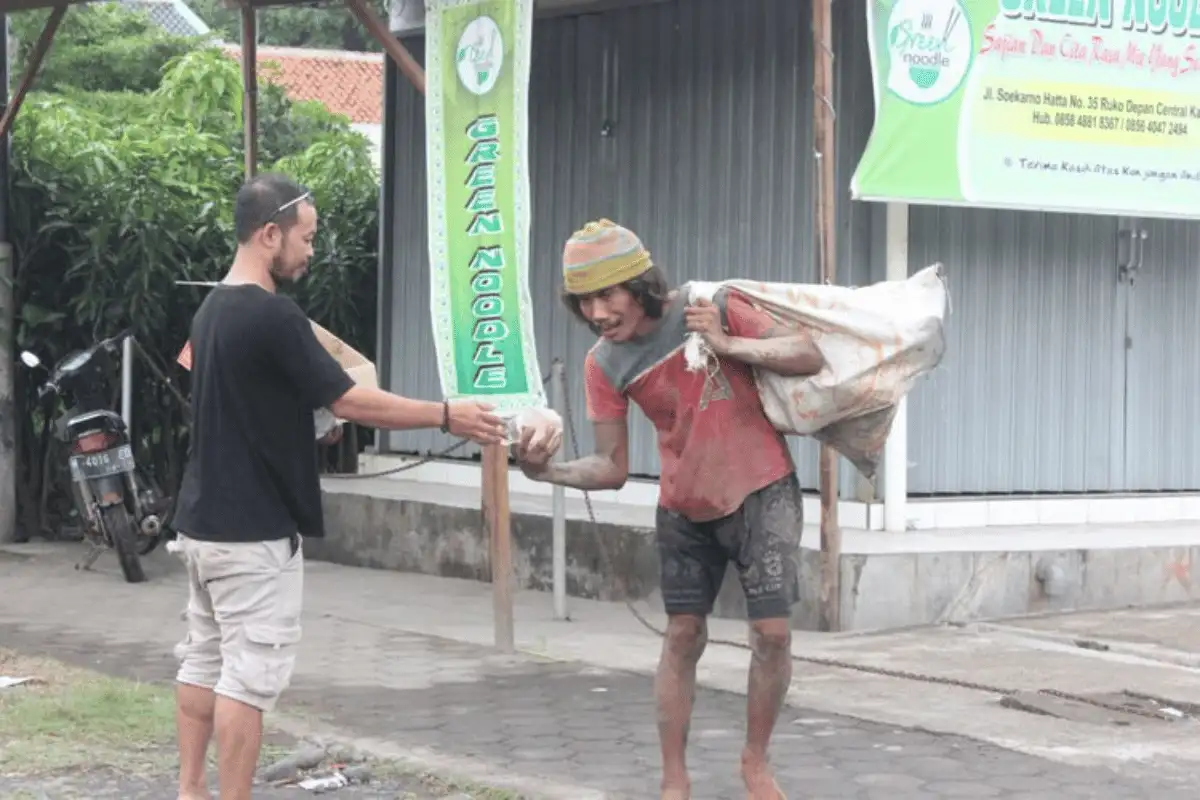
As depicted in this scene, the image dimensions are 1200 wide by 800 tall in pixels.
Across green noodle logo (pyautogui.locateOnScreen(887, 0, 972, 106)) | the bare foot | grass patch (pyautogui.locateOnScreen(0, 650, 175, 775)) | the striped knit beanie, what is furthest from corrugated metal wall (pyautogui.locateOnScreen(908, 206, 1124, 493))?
the striped knit beanie

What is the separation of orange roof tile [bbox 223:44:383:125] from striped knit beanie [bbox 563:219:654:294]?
3534 centimetres

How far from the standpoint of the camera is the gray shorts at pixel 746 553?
18.6ft

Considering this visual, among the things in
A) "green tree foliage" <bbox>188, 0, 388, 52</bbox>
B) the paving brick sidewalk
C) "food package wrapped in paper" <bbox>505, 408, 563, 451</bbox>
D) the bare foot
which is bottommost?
the paving brick sidewalk

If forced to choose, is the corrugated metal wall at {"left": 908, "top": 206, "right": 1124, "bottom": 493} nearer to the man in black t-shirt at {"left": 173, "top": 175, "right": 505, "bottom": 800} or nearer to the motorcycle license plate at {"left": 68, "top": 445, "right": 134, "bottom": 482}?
the motorcycle license plate at {"left": 68, "top": 445, "right": 134, "bottom": 482}

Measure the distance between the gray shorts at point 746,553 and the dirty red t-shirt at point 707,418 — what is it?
0.05 metres

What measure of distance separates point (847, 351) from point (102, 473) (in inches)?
259

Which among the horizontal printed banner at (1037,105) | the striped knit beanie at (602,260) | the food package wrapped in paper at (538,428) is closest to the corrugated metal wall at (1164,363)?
the horizontal printed banner at (1037,105)

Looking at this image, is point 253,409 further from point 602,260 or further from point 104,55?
point 104,55

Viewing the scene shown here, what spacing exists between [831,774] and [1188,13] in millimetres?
5883

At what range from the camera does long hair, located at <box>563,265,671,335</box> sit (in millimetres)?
5637

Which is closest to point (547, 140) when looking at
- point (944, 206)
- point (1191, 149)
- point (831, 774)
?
point (944, 206)

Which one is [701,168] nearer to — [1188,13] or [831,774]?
[1188,13]

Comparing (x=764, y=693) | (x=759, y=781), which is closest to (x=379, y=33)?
(x=764, y=693)

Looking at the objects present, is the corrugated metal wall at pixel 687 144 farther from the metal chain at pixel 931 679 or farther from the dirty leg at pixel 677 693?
the dirty leg at pixel 677 693
